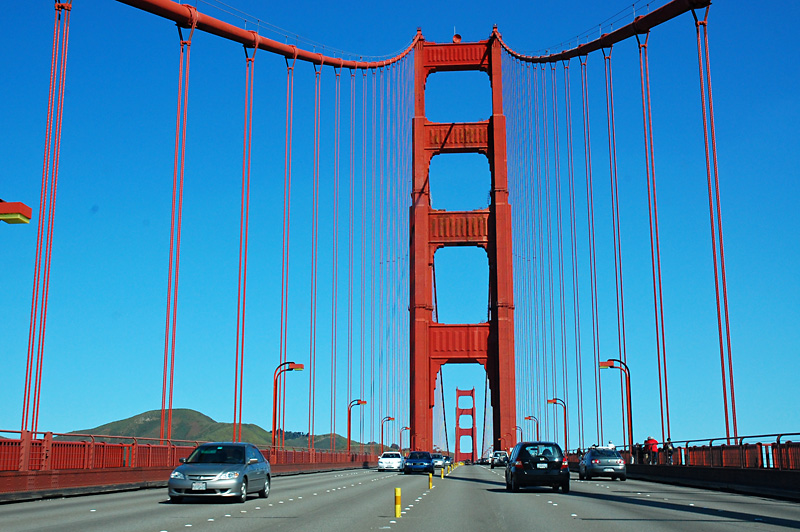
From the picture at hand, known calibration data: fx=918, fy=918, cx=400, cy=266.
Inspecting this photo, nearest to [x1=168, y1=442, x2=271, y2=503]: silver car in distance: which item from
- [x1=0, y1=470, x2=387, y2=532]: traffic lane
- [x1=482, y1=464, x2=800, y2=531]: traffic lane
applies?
[x1=0, y1=470, x2=387, y2=532]: traffic lane

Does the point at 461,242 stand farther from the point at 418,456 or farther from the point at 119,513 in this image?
the point at 119,513

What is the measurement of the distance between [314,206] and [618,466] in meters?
22.6

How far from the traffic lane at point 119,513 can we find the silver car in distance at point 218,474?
0.95 feet

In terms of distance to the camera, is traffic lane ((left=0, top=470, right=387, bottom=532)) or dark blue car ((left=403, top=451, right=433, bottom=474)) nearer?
traffic lane ((left=0, top=470, right=387, bottom=532))

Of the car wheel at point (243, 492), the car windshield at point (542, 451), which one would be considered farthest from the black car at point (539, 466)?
the car wheel at point (243, 492)

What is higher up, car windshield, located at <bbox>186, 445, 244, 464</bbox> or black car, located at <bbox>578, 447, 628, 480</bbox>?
car windshield, located at <bbox>186, 445, 244, 464</bbox>

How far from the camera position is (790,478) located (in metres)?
21.6

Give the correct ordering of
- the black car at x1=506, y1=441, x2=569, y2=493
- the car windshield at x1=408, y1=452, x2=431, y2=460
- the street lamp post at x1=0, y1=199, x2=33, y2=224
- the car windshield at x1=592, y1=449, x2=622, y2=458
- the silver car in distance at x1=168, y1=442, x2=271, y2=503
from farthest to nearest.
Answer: the car windshield at x1=408, y1=452, x2=431, y2=460
the car windshield at x1=592, y1=449, x2=622, y2=458
the black car at x1=506, y1=441, x2=569, y2=493
the silver car in distance at x1=168, y1=442, x2=271, y2=503
the street lamp post at x1=0, y1=199, x2=33, y2=224

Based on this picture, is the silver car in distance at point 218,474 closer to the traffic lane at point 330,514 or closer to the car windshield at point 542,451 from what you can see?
the traffic lane at point 330,514

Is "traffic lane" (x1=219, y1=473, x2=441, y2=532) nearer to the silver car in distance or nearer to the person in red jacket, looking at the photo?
the silver car in distance

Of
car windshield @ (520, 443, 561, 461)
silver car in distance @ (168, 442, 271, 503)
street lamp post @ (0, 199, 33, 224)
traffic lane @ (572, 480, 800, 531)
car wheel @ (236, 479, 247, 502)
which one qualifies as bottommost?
traffic lane @ (572, 480, 800, 531)

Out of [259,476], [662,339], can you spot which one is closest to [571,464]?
[662,339]

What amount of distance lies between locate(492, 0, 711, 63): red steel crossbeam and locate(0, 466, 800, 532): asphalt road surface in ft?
57.0

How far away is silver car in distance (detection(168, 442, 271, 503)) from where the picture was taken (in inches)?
748
